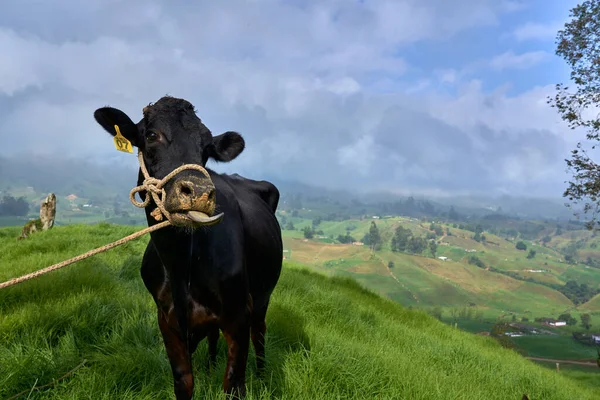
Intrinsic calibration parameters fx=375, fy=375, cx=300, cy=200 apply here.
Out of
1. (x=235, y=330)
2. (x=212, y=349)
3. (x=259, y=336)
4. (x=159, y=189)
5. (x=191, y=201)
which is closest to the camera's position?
(x=191, y=201)

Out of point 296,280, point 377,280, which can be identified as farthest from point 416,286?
point 296,280

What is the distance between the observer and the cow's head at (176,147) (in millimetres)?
2463

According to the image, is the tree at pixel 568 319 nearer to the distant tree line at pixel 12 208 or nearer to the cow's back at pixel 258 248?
the cow's back at pixel 258 248

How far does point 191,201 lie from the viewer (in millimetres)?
2443

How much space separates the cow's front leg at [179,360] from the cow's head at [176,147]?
1.32 metres

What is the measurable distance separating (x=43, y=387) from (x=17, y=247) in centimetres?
891

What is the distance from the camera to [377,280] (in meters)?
168

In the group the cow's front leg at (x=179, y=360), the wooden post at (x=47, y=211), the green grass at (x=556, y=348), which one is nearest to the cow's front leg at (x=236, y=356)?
the cow's front leg at (x=179, y=360)

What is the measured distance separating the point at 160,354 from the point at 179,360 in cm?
113

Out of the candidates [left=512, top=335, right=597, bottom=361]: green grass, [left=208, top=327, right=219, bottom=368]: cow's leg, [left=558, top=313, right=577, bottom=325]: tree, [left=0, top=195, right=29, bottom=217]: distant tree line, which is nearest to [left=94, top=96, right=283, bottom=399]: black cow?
[left=208, top=327, right=219, bottom=368]: cow's leg

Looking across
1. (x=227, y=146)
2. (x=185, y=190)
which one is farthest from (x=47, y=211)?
(x=185, y=190)

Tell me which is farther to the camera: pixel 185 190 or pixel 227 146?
pixel 227 146

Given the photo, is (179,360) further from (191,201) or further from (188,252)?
(191,201)

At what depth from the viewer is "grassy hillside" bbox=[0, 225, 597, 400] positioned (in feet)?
12.5
